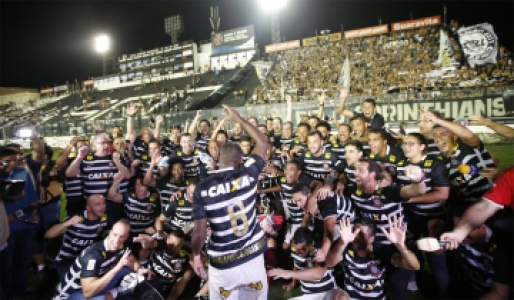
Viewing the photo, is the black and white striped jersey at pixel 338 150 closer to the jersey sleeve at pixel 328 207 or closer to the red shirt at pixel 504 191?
the jersey sleeve at pixel 328 207

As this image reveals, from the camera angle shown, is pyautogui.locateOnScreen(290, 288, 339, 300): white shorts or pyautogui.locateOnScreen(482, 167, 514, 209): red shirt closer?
pyautogui.locateOnScreen(482, 167, 514, 209): red shirt

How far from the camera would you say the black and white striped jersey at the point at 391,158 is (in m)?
4.68

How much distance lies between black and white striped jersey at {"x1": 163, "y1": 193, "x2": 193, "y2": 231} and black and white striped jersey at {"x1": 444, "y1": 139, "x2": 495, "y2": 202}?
4.10 meters

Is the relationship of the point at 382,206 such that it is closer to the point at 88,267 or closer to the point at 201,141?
the point at 88,267

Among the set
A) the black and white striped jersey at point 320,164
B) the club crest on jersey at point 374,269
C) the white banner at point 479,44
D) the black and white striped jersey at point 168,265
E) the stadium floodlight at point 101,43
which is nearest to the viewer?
the club crest on jersey at point 374,269

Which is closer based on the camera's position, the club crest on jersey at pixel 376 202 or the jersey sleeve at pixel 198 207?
the jersey sleeve at pixel 198 207

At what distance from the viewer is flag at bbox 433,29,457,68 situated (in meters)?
23.3

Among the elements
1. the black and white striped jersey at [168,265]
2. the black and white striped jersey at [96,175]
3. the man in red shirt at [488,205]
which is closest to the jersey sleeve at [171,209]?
the black and white striped jersey at [168,265]

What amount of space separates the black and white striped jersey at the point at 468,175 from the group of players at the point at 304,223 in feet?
0.05

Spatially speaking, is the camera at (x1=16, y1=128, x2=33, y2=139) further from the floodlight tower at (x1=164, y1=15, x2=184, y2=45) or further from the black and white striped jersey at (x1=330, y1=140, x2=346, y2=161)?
the floodlight tower at (x1=164, y1=15, x2=184, y2=45)

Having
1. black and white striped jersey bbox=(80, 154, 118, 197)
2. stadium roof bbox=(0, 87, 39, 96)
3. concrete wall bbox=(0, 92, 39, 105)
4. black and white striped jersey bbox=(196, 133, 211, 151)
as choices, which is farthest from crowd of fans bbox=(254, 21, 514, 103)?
stadium roof bbox=(0, 87, 39, 96)

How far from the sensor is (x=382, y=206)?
12.7 ft

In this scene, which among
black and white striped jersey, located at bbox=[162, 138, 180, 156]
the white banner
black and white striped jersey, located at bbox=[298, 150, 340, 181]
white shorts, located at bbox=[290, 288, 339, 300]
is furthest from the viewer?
the white banner

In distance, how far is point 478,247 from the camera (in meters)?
3.21
